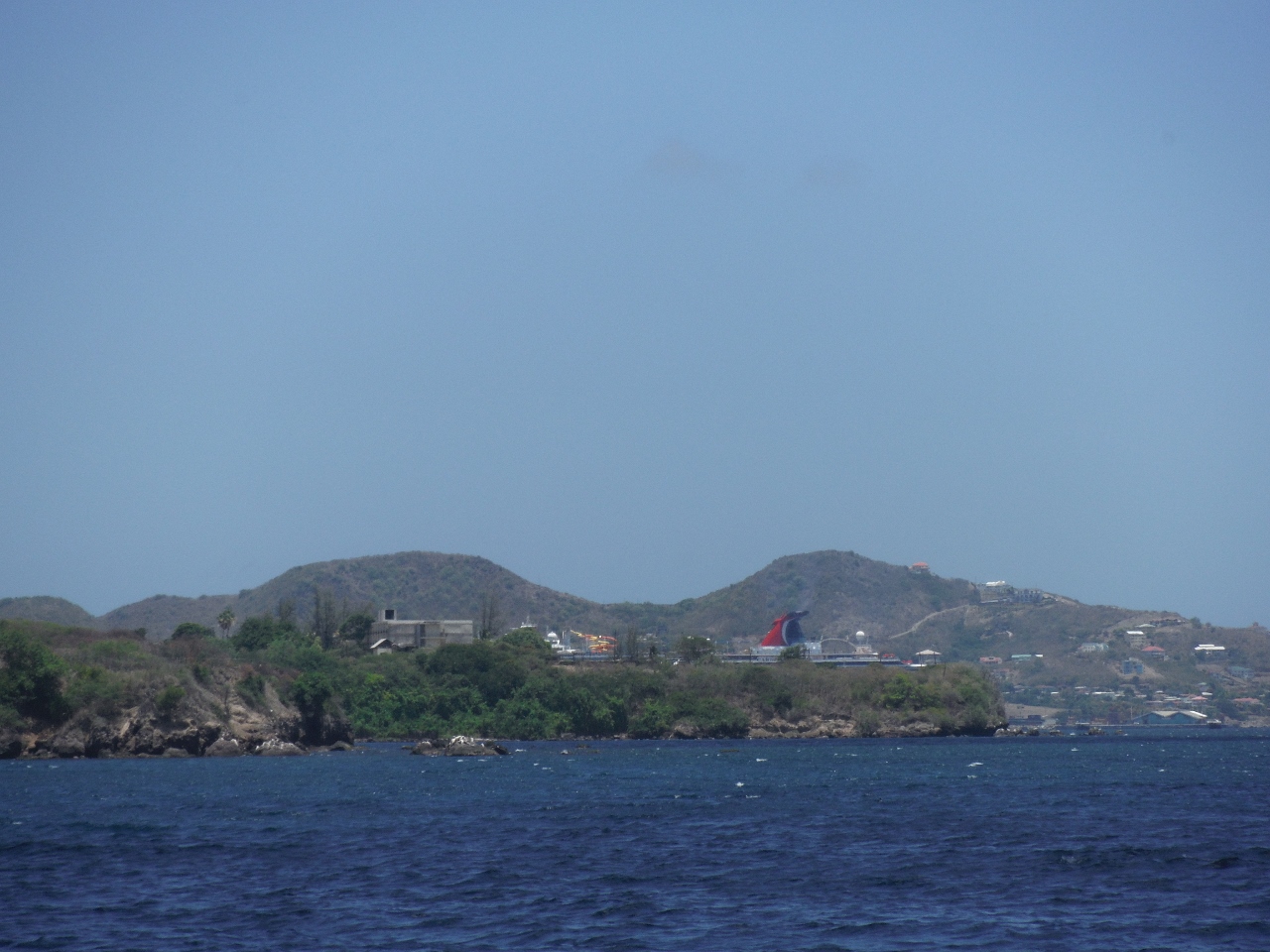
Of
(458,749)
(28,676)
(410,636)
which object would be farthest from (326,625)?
(28,676)

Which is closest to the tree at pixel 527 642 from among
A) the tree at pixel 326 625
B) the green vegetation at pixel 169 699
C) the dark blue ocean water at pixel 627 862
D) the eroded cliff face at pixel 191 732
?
the tree at pixel 326 625

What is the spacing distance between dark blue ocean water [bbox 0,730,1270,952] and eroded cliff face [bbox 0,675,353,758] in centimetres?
1297

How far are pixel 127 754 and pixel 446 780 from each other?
2713 cm

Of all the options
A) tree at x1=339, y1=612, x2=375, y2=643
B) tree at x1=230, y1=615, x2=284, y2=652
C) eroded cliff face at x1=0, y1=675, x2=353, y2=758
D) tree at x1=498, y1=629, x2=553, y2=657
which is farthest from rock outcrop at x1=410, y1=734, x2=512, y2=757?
tree at x1=339, y1=612, x2=375, y2=643

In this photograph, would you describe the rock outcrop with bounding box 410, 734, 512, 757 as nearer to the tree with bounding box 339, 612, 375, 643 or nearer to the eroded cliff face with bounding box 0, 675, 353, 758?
the eroded cliff face with bounding box 0, 675, 353, 758

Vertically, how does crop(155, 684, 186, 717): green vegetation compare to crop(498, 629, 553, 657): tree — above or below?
below

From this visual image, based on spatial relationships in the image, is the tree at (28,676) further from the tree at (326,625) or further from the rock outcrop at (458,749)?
the tree at (326,625)

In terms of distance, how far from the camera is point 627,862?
35.2m

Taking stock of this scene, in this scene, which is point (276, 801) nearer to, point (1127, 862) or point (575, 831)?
point (575, 831)

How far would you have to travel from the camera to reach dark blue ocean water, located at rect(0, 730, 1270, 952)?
25906 millimetres

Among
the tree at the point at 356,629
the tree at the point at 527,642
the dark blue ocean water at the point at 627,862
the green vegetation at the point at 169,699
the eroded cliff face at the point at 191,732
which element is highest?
the tree at the point at 356,629

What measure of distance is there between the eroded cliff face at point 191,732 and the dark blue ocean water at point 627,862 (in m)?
13.0

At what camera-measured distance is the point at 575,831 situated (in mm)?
42188

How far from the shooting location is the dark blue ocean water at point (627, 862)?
25.9 metres
